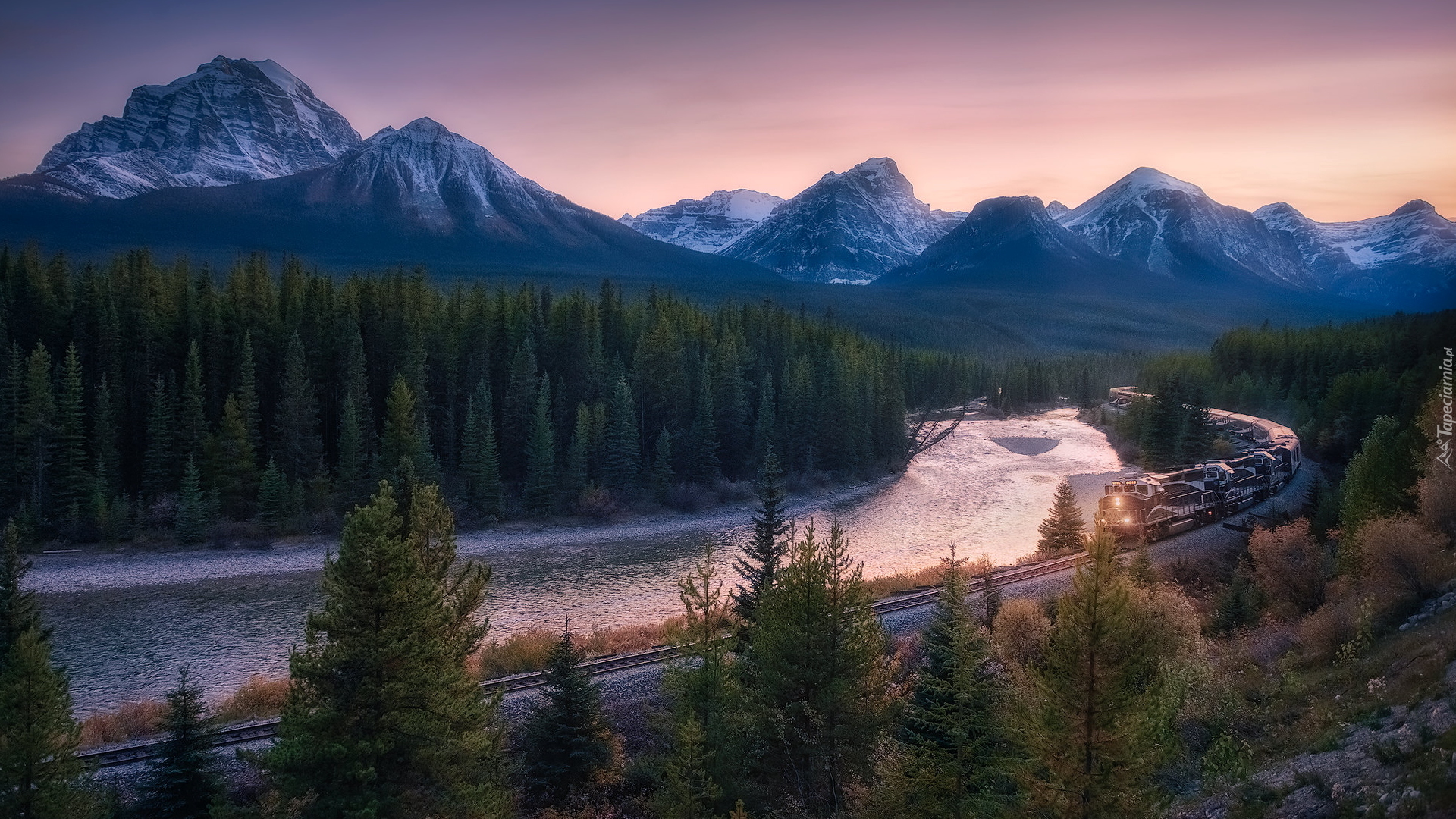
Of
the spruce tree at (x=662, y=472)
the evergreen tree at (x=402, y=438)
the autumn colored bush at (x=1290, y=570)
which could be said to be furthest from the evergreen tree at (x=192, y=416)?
the autumn colored bush at (x=1290, y=570)

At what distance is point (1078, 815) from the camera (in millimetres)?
11977

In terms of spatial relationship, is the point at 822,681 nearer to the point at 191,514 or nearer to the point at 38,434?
the point at 191,514

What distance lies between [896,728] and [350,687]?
42.3 feet

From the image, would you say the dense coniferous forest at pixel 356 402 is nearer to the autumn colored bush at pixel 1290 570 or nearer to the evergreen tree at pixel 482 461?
the evergreen tree at pixel 482 461

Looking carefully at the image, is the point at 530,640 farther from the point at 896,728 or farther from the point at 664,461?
the point at 664,461

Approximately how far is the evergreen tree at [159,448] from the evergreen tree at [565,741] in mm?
46687

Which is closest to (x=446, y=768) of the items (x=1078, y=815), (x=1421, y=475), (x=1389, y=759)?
Result: (x=1078, y=815)

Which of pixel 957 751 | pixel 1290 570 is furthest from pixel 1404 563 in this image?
pixel 957 751

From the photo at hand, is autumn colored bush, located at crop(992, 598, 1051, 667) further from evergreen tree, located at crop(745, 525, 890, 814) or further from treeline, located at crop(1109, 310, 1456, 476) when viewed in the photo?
treeline, located at crop(1109, 310, 1456, 476)

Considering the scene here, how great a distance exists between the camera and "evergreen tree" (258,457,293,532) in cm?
5491

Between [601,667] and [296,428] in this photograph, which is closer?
[601,667]

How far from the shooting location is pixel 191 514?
52.7 m

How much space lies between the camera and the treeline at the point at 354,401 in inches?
2141

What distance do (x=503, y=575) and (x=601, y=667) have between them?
2110cm
